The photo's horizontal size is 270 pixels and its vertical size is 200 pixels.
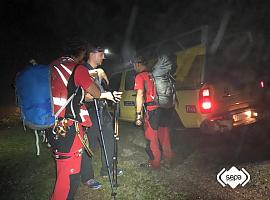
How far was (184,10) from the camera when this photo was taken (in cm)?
2311

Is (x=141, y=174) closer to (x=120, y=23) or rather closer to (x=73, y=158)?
Answer: (x=73, y=158)

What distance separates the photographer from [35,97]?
293 cm

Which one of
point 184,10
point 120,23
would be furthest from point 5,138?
point 120,23

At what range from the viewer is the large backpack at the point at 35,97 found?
293 cm

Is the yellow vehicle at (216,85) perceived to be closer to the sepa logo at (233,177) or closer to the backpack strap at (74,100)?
the sepa logo at (233,177)

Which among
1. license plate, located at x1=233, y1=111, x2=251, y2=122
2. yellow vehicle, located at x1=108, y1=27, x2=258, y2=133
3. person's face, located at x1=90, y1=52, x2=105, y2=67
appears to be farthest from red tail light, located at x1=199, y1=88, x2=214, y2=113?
person's face, located at x1=90, y1=52, x2=105, y2=67

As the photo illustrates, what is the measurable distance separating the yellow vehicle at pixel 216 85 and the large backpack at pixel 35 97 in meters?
→ 3.48

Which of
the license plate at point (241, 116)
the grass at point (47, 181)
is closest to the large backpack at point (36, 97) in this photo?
the grass at point (47, 181)

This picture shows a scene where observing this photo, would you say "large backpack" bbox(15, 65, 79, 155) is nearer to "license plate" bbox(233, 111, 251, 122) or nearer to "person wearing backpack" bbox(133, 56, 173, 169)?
"person wearing backpack" bbox(133, 56, 173, 169)

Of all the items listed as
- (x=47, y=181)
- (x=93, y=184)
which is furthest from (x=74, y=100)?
(x=47, y=181)

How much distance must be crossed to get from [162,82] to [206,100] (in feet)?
4.06

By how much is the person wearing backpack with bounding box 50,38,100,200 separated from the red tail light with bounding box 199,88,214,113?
3196mm

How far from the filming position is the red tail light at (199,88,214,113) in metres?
5.89

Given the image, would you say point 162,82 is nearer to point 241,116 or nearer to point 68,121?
point 241,116
